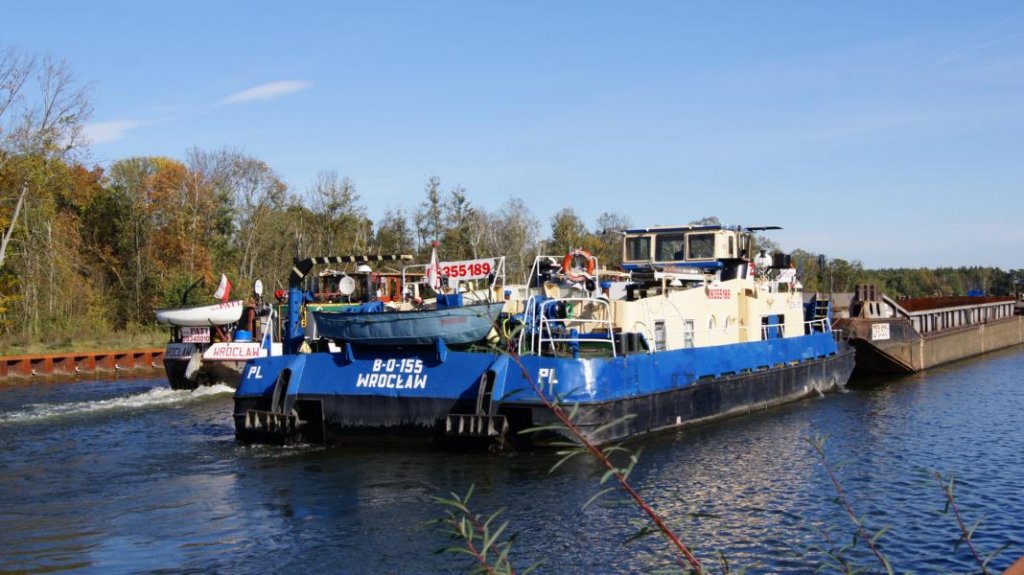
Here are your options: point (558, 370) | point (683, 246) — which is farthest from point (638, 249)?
point (558, 370)

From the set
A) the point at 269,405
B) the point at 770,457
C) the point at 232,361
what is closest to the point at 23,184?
the point at 232,361

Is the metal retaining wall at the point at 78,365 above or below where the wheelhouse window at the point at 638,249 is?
below

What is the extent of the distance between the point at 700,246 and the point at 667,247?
0.85 metres

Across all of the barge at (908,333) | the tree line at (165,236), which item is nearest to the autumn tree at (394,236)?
the tree line at (165,236)

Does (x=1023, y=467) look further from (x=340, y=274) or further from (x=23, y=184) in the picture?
(x=23, y=184)

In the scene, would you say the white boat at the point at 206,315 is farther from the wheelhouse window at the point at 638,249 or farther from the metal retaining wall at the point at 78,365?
the wheelhouse window at the point at 638,249

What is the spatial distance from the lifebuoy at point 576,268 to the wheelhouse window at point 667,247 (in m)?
5.30

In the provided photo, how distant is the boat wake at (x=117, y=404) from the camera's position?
69.2 feet

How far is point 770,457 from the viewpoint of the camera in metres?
16.3

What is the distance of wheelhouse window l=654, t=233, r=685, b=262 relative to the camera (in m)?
23.1

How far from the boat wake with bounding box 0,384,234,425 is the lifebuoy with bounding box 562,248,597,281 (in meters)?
11.2

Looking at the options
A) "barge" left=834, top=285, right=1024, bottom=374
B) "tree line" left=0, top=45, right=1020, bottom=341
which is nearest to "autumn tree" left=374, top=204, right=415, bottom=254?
"tree line" left=0, top=45, right=1020, bottom=341

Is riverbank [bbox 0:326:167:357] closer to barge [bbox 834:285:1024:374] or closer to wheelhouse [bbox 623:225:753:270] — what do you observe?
wheelhouse [bbox 623:225:753:270]

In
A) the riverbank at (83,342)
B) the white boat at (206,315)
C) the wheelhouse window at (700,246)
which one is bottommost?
the riverbank at (83,342)
